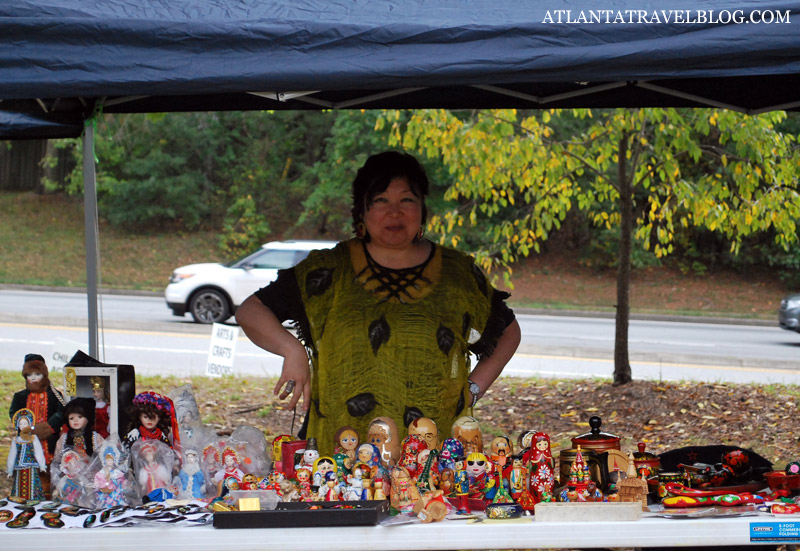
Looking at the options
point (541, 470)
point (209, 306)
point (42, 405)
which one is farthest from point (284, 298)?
point (209, 306)

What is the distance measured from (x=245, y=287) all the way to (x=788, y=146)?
28.7 feet

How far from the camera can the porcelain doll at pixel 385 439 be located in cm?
251

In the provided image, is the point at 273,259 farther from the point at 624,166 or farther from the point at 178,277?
→ the point at 624,166

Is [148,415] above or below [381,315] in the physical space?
below

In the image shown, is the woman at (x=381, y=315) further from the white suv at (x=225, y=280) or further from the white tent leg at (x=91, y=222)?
the white suv at (x=225, y=280)

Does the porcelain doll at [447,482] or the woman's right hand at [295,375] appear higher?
the woman's right hand at [295,375]

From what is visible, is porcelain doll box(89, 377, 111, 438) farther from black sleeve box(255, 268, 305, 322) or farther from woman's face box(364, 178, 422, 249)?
woman's face box(364, 178, 422, 249)

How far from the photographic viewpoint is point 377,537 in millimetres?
2160

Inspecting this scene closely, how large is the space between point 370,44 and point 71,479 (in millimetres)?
1394

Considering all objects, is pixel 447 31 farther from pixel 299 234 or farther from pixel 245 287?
pixel 299 234

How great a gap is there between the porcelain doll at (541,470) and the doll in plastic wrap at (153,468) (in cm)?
96

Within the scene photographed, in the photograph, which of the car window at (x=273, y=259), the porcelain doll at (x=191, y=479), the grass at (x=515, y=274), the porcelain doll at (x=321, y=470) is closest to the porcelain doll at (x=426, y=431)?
the porcelain doll at (x=321, y=470)

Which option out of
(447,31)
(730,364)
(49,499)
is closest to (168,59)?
(447,31)

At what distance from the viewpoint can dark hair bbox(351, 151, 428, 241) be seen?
283cm
